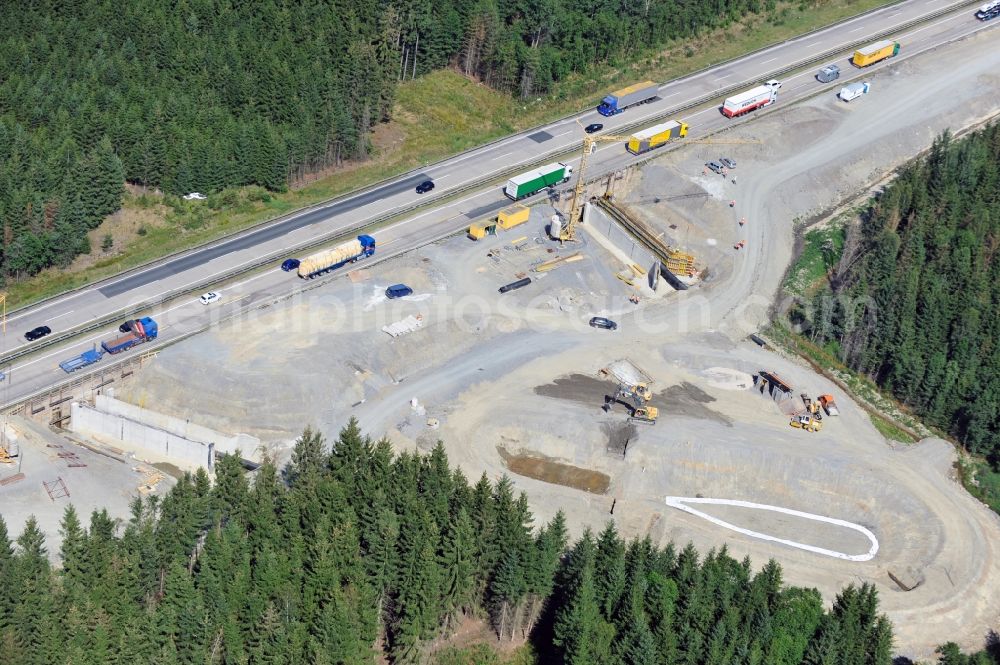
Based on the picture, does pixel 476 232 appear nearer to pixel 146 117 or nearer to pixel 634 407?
pixel 634 407

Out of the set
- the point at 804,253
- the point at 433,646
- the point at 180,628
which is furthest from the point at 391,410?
the point at 804,253

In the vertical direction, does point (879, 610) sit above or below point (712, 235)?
below

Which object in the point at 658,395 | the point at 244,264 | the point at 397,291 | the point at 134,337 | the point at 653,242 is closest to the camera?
the point at 134,337

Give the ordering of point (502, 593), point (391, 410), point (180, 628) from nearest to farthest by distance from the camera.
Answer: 1. point (180, 628)
2. point (502, 593)
3. point (391, 410)

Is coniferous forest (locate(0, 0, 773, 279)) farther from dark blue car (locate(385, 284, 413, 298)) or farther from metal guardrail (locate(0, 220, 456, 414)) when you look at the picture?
dark blue car (locate(385, 284, 413, 298))

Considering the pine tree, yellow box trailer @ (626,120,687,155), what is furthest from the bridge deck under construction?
the pine tree

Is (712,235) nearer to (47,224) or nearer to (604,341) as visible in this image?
(604,341)

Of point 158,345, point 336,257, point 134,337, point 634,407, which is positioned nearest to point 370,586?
point 634,407
